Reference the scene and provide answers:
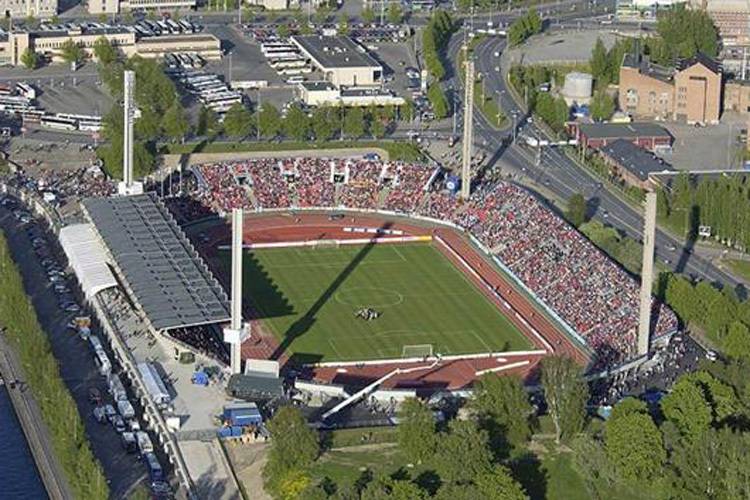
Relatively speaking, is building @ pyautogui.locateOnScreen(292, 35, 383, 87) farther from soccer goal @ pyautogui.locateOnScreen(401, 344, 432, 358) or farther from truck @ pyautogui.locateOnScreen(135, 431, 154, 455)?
truck @ pyautogui.locateOnScreen(135, 431, 154, 455)

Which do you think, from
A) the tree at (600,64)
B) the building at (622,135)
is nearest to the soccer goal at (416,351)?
the building at (622,135)

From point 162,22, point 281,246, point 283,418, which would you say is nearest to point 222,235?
point 281,246

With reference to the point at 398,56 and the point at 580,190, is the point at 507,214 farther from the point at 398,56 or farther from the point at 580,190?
the point at 398,56

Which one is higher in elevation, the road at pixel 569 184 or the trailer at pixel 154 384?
the road at pixel 569 184

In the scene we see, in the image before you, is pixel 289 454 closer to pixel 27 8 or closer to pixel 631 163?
pixel 631 163

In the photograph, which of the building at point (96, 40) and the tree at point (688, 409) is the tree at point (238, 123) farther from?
the tree at point (688, 409)

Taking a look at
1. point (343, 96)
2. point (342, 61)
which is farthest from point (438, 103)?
A: point (342, 61)

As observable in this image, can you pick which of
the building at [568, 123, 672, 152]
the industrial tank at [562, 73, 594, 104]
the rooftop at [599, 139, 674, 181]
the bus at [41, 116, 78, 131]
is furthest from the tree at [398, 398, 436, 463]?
the industrial tank at [562, 73, 594, 104]
